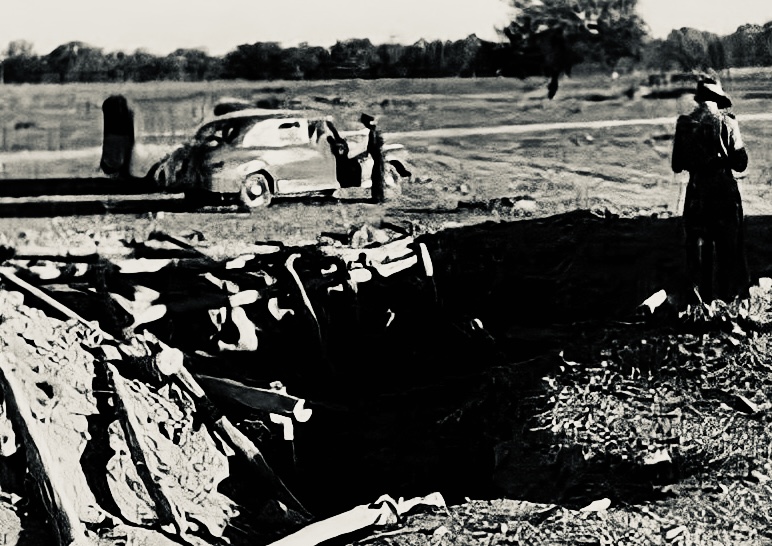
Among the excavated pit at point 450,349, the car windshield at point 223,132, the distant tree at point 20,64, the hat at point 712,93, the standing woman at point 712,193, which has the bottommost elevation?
the excavated pit at point 450,349

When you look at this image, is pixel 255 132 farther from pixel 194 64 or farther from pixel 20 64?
pixel 20 64

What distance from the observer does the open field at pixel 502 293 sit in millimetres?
5438

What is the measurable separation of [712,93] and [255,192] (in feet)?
7.62

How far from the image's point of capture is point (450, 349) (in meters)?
6.13

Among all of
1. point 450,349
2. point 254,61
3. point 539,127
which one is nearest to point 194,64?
point 254,61

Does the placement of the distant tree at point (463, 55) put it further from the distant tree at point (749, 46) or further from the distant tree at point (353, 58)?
the distant tree at point (749, 46)

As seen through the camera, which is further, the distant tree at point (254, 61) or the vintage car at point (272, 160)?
the vintage car at point (272, 160)

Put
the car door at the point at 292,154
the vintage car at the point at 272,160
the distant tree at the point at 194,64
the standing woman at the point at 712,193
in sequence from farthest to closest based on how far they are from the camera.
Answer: the standing woman at the point at 712,193
the car door at the point at 292,154
the vintage car at the point at 272,160
the distant tree at the point at 194,64

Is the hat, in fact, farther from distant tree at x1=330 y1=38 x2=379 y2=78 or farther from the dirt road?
distant tree at x1=330 y1=38 x2=379 y2=78

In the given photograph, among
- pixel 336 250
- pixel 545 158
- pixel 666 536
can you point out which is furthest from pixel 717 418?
pixel 336 250

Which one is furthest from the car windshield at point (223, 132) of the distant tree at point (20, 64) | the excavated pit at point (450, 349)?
the distant tree at point (20, 64)

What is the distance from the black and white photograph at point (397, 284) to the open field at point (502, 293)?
0.01 metres

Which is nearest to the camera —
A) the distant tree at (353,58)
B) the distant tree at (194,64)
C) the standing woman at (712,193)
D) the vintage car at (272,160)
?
the distant tree at (194,64)

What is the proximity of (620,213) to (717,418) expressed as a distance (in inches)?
48.0
